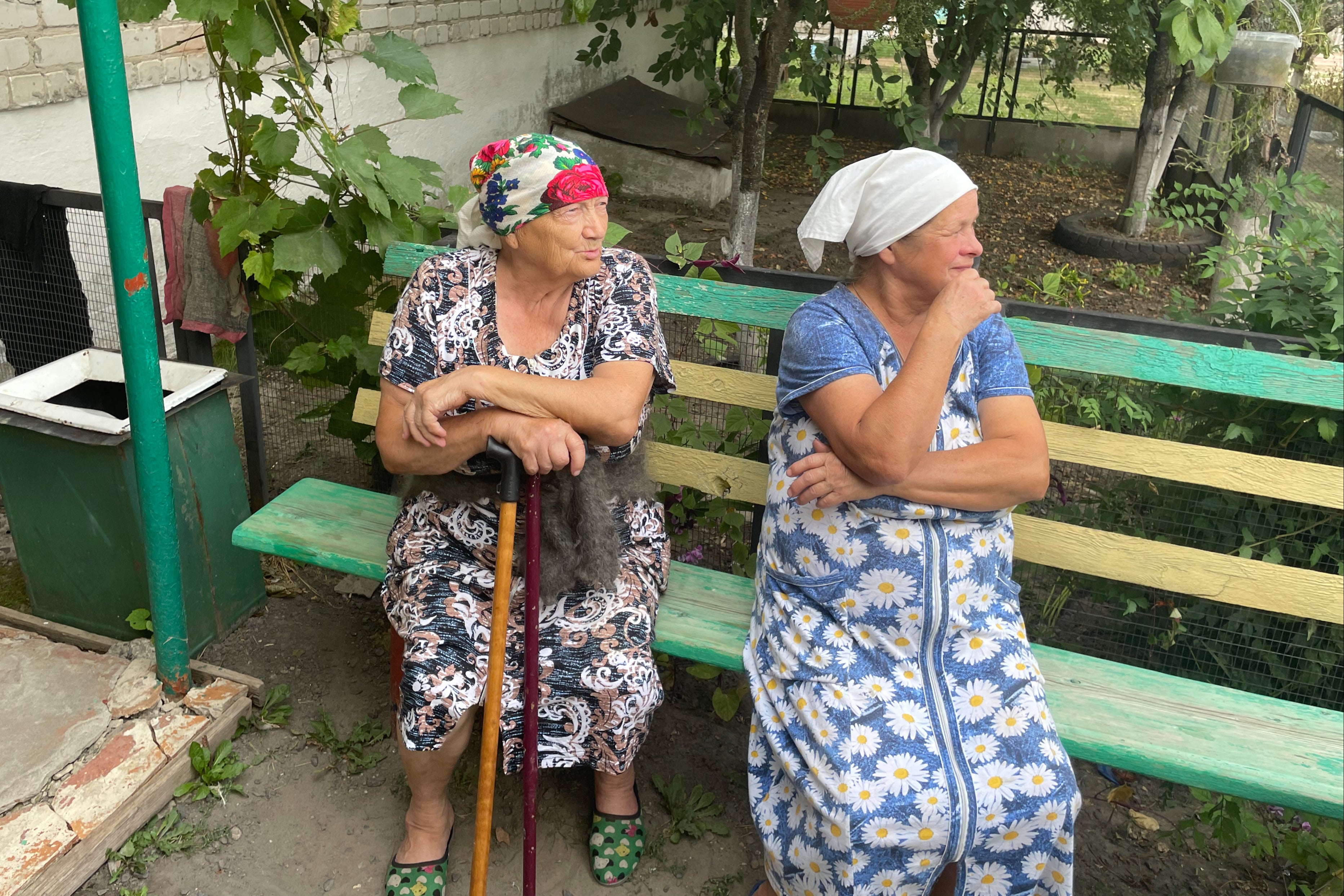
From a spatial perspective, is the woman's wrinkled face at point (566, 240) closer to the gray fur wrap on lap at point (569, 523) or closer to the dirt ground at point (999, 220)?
the gray fur wrap on lap at point (569, 523)

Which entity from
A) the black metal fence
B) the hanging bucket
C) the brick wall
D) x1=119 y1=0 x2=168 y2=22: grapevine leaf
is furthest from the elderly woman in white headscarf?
the black metal fence

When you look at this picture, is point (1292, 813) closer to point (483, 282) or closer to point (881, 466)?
point (881, 466)

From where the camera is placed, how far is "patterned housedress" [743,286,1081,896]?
1.94 m

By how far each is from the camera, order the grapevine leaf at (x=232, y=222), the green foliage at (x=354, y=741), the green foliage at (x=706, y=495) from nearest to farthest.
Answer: the green foliage at (x=354, y=741) → the green foliage at (x=706, y=495) → the grapevine leaf at (x=232, y=222)

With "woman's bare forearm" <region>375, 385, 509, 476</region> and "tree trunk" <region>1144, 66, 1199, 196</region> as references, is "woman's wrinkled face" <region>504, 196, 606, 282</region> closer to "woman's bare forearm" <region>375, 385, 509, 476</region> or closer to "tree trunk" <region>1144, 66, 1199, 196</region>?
"woman's bare forearm" <region>375, 385, 509, 476</region>

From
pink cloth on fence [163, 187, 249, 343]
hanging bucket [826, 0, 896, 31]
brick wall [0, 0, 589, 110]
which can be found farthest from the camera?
hanging bucket [826, 0, 896, 31]

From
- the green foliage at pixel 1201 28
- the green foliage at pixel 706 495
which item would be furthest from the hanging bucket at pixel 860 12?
the green foliage at pixel 706 495

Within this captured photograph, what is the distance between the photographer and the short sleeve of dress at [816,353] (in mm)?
2131

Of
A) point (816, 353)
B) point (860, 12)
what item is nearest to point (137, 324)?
point (816, 353)

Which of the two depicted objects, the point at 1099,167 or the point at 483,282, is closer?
the point at 483,282

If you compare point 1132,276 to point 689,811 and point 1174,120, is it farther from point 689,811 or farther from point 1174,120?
point 689,811

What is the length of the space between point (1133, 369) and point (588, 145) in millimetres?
6626

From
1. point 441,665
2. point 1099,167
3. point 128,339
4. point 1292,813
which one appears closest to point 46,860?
point 441,665

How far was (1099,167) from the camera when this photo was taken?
10.6 m
